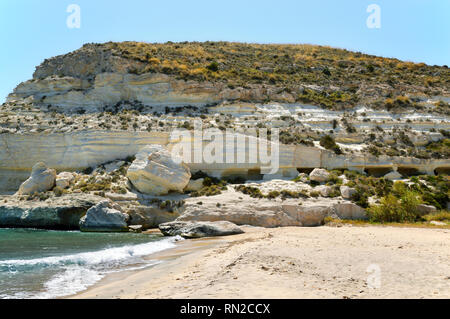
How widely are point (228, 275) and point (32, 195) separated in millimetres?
22629

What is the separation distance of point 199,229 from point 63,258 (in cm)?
811

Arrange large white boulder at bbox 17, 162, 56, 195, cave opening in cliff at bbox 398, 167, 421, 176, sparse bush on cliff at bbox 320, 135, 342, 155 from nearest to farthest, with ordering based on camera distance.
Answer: large white boulder at bbox 17, 162, 56, 195, cave opening in cliff at bbox 398, 167, 421, 176, sparse bush on cliff at bbox 320, 135, 342, 155

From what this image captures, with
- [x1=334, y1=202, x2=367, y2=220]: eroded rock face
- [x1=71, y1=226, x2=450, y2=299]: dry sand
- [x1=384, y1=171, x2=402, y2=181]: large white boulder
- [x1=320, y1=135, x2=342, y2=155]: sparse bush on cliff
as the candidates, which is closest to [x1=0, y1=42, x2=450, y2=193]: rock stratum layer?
[x1=384, y1=171, x2=402, y2=181]: large white boulder

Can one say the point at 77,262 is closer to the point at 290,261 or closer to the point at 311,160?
the point at 290,261

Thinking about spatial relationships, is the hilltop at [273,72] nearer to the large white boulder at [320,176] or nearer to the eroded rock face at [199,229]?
the large white boulder at [320,176]

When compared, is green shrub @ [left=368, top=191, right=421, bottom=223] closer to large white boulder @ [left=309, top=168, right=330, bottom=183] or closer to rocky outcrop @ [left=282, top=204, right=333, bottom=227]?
rocky outcrop @ [left=282, top=204, right=333, bottom=227]

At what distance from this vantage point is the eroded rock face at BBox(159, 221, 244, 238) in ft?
65.7

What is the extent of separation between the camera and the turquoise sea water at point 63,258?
391 inches

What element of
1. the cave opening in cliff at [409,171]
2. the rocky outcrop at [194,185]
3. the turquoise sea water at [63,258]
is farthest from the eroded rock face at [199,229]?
the cave opening in cliff at [409,171]

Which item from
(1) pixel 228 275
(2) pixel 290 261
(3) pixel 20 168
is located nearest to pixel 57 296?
(1) pixel 228 275

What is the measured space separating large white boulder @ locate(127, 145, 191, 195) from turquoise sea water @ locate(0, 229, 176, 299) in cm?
531

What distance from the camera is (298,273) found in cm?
924

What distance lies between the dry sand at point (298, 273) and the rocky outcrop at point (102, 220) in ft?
30.5

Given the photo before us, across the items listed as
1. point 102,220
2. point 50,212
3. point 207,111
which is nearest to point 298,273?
point 102,220
